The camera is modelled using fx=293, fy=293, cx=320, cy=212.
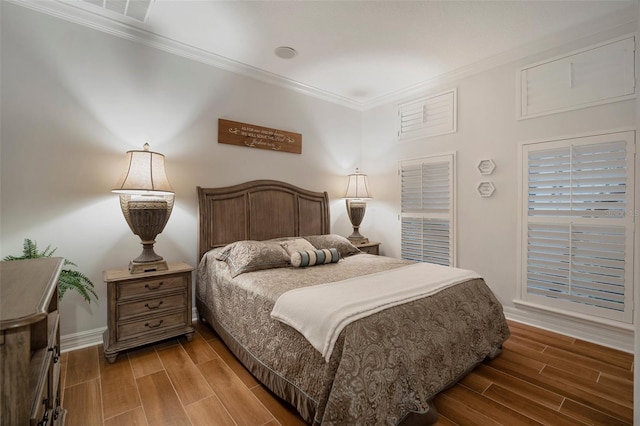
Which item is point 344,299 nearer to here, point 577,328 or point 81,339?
point 81,339

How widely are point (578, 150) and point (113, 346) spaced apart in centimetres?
413

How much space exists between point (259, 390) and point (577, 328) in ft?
9.15

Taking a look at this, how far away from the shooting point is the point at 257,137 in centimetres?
340

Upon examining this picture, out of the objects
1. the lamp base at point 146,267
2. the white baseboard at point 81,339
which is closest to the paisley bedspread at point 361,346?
the lamp base at point 146,267

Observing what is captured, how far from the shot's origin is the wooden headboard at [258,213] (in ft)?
9.91

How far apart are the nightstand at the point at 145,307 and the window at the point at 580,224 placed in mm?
3239

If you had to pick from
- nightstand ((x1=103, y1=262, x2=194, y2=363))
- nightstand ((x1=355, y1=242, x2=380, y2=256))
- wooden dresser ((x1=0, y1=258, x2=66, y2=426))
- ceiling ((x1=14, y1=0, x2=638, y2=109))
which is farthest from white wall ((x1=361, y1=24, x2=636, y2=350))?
wooden dresser ((x1=0, y1=258, x2=66, y2=426))

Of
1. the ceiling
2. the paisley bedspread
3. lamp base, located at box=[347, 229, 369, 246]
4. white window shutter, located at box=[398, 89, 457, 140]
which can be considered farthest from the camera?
lamp base, located at box=[347, 229, 369, 246]

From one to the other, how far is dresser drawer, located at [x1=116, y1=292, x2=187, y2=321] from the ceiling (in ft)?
7.54

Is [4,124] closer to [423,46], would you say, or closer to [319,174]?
[319,174]

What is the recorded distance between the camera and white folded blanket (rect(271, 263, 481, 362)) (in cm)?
146

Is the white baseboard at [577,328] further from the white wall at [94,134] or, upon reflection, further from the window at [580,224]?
the white wall at [94,134]

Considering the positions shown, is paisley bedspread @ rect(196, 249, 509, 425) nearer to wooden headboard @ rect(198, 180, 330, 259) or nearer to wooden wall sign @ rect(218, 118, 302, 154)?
wooden headboard @ rect(198, 180, 330, 259)

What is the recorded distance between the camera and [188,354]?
2330 mm
